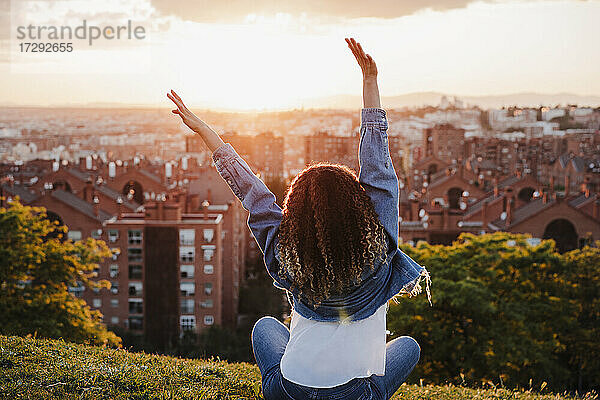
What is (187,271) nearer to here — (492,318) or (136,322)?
(136,322)

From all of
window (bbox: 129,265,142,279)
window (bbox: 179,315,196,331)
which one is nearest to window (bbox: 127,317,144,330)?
window (bbox: 179,315,196,331)

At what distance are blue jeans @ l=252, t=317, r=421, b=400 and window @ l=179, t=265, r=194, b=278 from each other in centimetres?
2602

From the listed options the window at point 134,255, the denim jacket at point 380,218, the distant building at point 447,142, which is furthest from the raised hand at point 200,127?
the distant building at point 447,142

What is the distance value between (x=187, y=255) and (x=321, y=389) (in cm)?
2649

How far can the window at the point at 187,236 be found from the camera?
2861cm

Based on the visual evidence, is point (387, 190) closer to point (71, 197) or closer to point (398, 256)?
Result: point (398, 256)

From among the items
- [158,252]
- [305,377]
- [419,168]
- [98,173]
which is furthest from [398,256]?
[419,168]

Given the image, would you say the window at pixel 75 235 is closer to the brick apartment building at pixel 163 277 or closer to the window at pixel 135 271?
the brick apartment building at pixel 163 277

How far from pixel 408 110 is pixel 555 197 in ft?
334

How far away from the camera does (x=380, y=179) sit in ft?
8.68

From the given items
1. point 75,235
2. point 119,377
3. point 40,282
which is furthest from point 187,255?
point 119,377

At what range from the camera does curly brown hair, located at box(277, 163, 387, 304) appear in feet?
8.32

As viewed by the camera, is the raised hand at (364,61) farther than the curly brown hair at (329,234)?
Yes

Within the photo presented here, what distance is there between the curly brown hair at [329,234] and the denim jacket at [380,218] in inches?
2.1
